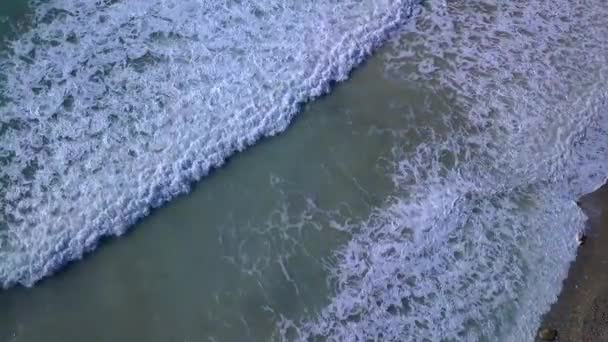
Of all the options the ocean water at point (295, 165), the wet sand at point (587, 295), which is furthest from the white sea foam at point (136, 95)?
the wet sand at point (587, 295)

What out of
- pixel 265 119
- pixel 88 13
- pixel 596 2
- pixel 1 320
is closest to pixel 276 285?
pixel 265 119

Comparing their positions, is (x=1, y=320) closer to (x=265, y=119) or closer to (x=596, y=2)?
(x=265, y=119)

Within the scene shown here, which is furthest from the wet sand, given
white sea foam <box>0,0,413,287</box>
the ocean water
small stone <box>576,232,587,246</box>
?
white sea foam <box>0,0,413,287</box>

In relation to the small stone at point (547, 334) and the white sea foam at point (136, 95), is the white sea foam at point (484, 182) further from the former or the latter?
the white sea foam at point (136, 95)

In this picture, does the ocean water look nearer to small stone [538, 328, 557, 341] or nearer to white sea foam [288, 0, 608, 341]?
white sea foam [288, 0, 608, 341]

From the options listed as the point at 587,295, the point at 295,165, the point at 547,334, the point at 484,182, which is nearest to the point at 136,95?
the point at 295,165
